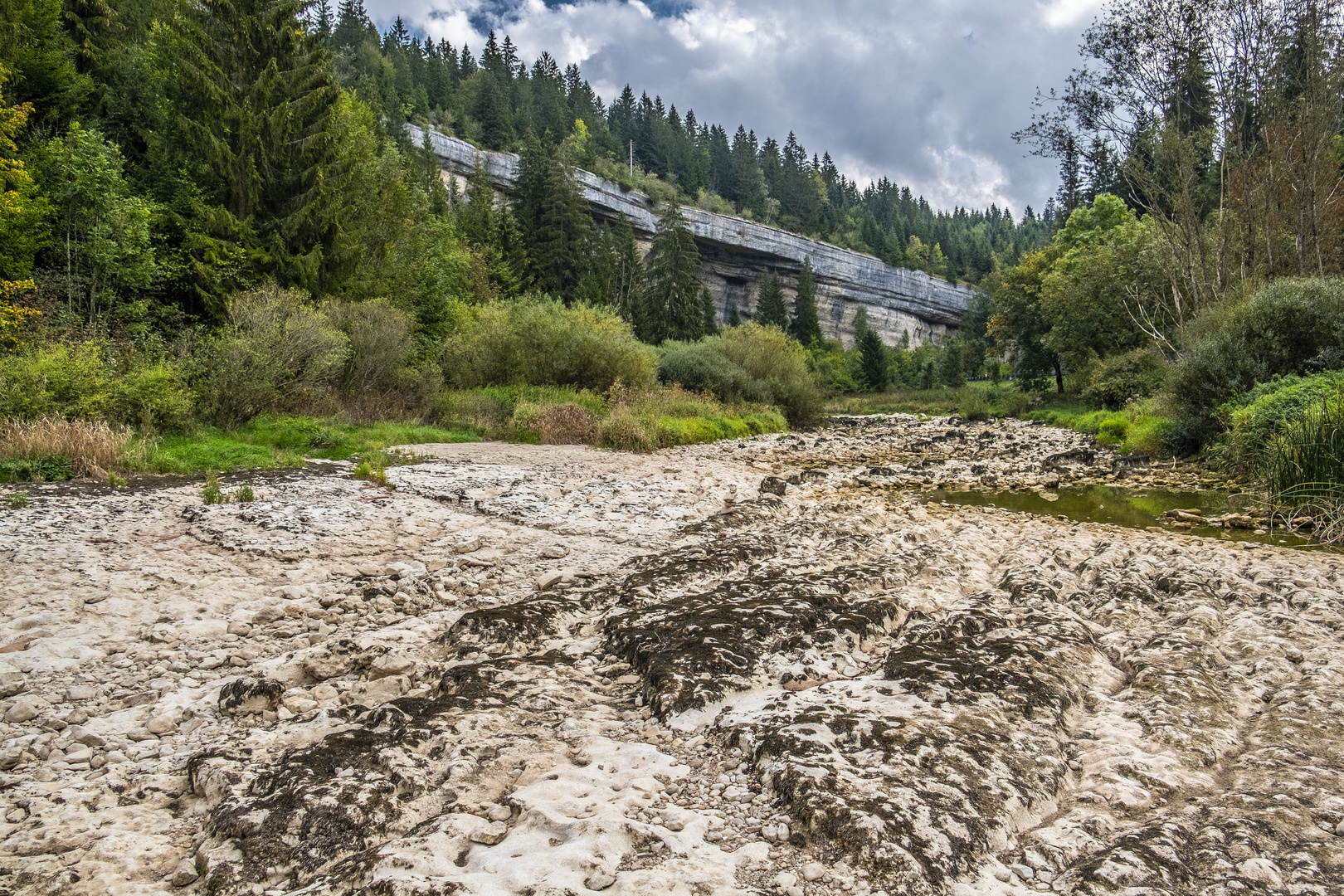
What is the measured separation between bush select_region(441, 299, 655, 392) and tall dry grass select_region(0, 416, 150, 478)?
527 inches


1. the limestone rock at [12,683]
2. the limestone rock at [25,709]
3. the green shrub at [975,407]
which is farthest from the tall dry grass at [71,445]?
the green shrub at [975,407]

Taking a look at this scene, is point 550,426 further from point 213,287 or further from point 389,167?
point 389,167

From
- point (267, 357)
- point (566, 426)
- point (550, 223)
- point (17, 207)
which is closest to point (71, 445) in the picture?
point (267, 357)

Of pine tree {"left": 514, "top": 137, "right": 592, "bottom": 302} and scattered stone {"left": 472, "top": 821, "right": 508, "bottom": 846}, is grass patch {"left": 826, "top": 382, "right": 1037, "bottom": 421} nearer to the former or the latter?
pine tree {"left": 514, "top": 137, "right": 592, "bottom": 302}

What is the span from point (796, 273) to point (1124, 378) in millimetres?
69025

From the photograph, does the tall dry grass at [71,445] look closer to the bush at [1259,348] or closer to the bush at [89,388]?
the bush at [89,388]

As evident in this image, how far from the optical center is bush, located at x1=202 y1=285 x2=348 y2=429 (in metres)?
14.5

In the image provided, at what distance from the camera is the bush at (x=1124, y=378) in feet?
80.6

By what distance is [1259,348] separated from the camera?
44.0ft

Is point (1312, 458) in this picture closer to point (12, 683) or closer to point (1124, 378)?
point (12, 683)

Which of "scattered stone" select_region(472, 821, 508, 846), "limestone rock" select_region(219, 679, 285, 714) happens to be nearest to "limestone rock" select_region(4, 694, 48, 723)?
"limestone rock" select_region(219, 679, 285, 714)

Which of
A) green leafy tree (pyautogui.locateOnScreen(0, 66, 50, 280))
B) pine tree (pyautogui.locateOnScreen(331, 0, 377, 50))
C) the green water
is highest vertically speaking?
pine tree (pyautogui.locateOnScreen(331, 0, 377, 50))

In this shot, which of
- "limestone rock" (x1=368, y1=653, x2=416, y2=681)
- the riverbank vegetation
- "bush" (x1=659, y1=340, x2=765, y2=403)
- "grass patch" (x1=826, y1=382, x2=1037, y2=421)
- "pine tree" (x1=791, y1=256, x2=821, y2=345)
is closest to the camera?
"limestone rock" (x1=368, y1=653, x2=416, y2=681)

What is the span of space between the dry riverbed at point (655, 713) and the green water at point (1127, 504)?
1.00 metres
